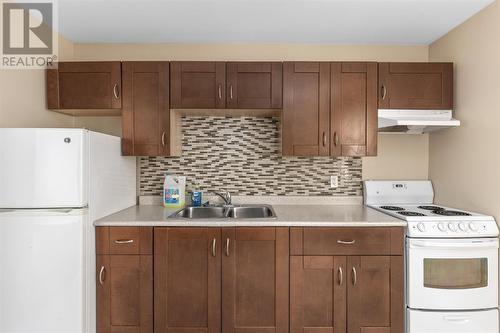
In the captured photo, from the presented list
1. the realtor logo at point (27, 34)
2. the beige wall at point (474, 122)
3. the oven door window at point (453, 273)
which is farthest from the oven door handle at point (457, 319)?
the realtor logo at point (27, 34)

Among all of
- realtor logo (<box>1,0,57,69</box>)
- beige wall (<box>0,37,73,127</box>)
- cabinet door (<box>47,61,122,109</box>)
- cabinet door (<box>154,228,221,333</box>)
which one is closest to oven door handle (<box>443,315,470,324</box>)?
cabinet door (<box>154,228,221,333</box>)

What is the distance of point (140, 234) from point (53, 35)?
1.81 metres

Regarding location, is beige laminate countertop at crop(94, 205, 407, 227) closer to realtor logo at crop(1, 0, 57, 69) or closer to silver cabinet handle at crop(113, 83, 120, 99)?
silver cabinet handle at crop(113, 83, 120, 99)

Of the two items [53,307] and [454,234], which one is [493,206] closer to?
[454,234]

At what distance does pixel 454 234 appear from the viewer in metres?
2.01

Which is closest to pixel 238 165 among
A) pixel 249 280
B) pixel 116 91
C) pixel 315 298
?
pixel 249 280

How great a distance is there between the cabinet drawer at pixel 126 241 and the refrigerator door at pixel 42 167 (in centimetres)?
32

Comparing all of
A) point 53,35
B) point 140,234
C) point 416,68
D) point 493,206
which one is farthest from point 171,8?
point 493,206

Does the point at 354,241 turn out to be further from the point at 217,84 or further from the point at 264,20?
the point at 264,20

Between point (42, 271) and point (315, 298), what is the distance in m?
1.72

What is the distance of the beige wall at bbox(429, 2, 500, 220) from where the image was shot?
6.73 ft

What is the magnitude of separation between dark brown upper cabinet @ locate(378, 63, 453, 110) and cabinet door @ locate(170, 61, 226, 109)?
1.28 meters

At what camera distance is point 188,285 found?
2.10 metres

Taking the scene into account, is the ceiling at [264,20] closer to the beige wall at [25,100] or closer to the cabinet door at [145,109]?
the cabinet door at [145,109]
